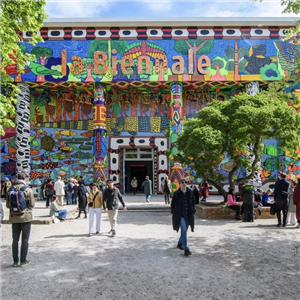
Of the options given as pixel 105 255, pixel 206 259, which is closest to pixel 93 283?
pixel 105 255

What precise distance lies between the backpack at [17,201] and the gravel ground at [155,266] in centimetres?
106

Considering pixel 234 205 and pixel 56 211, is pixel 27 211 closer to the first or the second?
pixel 56 211

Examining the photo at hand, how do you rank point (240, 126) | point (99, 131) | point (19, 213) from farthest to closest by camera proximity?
point (99, 131)
point (240, 126)
point (19, 213)

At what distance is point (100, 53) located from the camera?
20.7 meters

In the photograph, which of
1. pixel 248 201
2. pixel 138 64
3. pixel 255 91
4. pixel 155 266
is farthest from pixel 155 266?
pixel 255 91

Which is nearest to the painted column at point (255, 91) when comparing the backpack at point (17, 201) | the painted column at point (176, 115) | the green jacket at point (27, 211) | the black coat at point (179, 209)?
the painted column at point (176, 115)

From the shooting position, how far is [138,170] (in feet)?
83.7

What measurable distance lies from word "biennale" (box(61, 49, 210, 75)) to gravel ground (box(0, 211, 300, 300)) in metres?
13.2

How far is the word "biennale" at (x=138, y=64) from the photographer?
67.7 feet

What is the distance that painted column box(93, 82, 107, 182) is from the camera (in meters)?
21.0

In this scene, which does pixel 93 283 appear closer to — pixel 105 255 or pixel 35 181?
pixel 105 255

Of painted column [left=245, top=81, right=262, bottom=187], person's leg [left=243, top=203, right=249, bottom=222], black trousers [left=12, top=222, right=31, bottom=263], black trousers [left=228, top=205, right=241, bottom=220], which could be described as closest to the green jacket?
black trousers [left=12, top=222, right=31, bottom=263]

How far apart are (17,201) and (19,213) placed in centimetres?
23

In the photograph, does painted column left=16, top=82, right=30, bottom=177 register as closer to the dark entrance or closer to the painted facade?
the painted facade
